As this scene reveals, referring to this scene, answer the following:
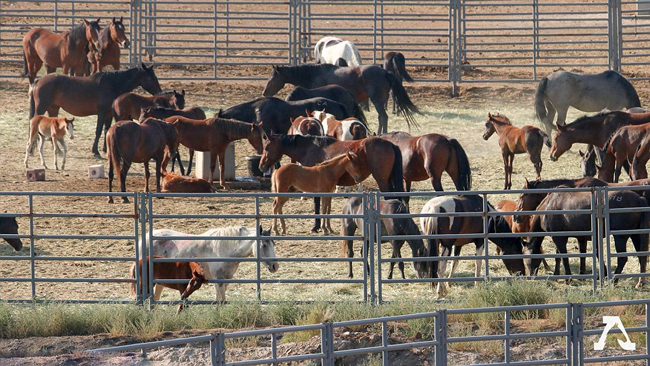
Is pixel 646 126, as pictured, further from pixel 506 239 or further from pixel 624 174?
pixel 506 239

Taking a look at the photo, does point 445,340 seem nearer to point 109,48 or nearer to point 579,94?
point 579,94

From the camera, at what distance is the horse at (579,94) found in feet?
66.5

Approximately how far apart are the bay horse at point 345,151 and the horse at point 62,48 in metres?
7.40

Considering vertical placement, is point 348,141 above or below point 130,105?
below

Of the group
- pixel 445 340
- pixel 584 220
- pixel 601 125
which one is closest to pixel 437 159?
pixel 601 125

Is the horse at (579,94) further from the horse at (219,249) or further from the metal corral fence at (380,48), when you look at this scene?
the horse at (219,249)

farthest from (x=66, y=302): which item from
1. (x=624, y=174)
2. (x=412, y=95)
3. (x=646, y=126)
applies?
(x=412, y=95)

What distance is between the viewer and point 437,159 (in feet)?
50.3

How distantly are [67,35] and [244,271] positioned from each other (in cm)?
1120

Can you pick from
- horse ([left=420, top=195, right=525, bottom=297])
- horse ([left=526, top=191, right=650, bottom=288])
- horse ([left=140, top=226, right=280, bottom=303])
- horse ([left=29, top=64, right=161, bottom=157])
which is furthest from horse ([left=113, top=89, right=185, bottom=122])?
horse ([left=526, top=191, right=650, bottom=288])

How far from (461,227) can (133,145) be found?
5.58m

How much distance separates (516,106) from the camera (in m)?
22.9

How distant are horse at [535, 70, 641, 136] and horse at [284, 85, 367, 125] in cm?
306

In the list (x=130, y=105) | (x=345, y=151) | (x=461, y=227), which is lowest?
(x=461, y=227)
